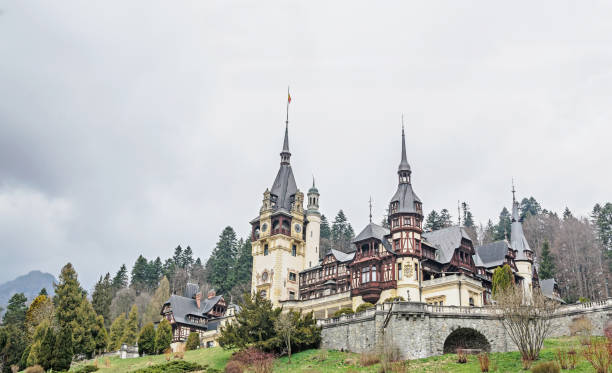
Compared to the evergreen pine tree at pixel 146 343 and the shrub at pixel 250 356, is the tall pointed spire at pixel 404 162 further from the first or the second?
the evergreen pine tree at pixel 146 343

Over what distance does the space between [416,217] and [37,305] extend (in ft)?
143

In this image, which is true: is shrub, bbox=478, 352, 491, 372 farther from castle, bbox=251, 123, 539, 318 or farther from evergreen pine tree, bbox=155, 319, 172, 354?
evergreen pine tree, bbox=155, 319, 172, 354

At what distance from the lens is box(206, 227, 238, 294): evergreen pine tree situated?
94.0 m

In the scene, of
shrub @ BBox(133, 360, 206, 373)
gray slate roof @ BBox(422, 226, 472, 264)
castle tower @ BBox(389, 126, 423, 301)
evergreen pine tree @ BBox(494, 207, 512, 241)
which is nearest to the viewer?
shrub @ BBox(133, 360, 206, 373)

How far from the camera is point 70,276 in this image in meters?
55.0

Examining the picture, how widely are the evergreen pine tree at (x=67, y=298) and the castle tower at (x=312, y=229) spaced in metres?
27.0

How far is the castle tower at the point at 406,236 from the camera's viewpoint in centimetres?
5356

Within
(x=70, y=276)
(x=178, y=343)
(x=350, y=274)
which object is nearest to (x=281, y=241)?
(x=350, y=274)

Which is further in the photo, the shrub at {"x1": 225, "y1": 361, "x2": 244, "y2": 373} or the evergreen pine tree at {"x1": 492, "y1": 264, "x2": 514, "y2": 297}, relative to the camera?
the evergreen pine tree at {"x1": 492, "y1": 264, "x2": 514, "y2": 297}

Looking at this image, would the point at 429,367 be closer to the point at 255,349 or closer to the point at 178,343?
the point at 255,349

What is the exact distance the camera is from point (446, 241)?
58.1m

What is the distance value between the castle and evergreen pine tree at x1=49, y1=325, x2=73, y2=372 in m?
23.4

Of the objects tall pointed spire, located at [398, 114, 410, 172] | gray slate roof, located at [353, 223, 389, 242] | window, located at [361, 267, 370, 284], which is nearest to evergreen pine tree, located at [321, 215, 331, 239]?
tall pointed spire, located at [398, 114, 410, 172]

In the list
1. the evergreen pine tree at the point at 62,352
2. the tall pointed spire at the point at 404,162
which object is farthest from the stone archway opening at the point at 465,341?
the evergreen pine tree at the point at 62,352
